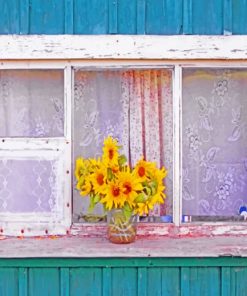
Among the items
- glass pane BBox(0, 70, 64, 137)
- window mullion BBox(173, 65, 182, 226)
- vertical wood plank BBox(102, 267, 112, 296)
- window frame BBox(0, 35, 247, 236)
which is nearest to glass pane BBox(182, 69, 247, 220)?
window mullion BBox(173, 65, 182, 226)

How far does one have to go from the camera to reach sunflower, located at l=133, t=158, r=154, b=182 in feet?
14.4

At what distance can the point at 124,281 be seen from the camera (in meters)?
4.43

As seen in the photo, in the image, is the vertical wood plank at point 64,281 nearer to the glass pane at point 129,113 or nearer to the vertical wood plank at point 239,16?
the glass pane at point 129,113

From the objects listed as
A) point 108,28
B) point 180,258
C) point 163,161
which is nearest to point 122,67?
point 108,28

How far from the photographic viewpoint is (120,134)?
4641mm

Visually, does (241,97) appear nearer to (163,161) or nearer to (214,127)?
(214,127)

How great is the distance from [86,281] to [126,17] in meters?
1.29

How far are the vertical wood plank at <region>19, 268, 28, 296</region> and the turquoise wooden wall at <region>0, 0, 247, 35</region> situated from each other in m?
1.15

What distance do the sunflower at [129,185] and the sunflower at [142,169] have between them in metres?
0.03

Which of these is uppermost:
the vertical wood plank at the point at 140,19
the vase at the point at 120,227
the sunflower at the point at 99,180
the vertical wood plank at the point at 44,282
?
the vertical wood plank at the point at 140,19

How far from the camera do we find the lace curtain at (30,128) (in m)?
4.57

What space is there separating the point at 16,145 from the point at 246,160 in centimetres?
115

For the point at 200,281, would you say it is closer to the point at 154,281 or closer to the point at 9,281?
the point at 154,281

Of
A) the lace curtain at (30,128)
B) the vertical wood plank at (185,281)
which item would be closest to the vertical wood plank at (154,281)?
the vertical wood plank at (185,281)
